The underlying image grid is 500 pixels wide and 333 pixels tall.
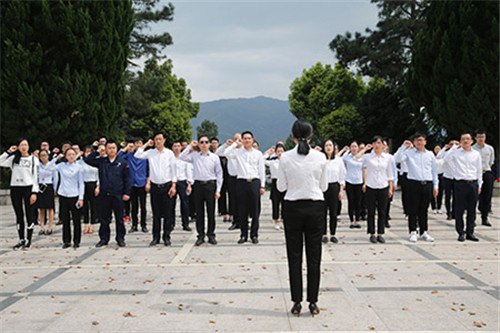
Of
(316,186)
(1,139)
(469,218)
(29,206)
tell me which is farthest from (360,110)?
(316,186)

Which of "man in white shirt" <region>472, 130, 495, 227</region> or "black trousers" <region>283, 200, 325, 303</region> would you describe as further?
"man in white shirt" <region>472, 130, 495, 227</region>

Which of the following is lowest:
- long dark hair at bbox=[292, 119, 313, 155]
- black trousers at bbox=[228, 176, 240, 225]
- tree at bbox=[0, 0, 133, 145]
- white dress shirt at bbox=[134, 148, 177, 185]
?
black trousers at bbox=[228, 176, 240, 225]

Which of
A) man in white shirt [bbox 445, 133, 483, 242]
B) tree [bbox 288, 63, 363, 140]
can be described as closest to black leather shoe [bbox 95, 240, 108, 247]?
man in white shirt [bbox 445, 133, 483, 242]

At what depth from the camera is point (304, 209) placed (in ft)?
17.3

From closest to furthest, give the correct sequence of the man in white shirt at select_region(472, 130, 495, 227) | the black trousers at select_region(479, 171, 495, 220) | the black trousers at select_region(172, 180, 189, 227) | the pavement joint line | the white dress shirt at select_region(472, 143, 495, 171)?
the pavement joint line
the man in white shirt at select_region(472, 130, 495, 227)
the black trousers at select_region(172, 180, 189, 227)
the white dress shirt at select_region(472, 143, 495, 171)
the black trousers at select_region(479, 171, 495, 220)

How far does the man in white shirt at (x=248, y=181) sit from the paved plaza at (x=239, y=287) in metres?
0.48

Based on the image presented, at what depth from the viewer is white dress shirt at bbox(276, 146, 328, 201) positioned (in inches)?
207

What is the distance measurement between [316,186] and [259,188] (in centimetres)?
483

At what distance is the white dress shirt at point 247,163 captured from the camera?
9.96 m

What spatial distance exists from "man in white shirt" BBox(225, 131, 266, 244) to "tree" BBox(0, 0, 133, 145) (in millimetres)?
13141

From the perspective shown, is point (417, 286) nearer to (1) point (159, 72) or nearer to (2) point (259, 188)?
(2) point (259, 188)

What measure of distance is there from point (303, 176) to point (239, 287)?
6.60 ft

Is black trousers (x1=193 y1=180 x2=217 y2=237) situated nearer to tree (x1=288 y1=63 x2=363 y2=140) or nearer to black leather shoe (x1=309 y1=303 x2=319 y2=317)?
black leather shoe (x1=309 y1=303 x2=319 y2=317)

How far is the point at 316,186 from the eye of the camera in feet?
17.4
